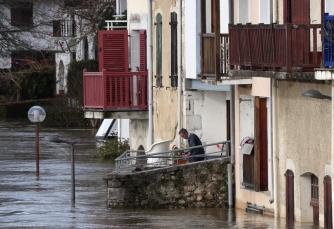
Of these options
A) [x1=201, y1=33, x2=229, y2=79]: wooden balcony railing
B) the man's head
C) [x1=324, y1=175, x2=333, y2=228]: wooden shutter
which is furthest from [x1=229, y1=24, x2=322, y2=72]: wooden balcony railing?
the man's head

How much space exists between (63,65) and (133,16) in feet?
113

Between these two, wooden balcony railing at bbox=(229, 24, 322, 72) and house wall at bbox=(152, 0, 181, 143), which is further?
house wall at bbox=(152, 0, 181, 143)

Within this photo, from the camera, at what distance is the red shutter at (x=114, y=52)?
30828mm

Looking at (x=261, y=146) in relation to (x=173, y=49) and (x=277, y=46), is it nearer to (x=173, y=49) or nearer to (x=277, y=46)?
(x=277, y=46)

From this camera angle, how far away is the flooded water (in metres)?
21.9

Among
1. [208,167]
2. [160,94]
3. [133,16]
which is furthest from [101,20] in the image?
[208,167]

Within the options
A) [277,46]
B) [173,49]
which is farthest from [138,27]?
[277,46]

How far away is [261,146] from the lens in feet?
74.7

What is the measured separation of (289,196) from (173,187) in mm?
3642

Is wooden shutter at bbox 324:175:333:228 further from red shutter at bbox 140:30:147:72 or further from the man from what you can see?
red shutter at bbox 140:30:147:72

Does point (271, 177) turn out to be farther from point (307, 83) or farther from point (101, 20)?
point (101, 20)

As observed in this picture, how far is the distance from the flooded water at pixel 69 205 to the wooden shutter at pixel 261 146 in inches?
27.2

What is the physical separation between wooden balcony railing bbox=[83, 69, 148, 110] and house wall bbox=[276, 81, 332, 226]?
8738 millimetres

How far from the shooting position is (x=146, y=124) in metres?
30.6
